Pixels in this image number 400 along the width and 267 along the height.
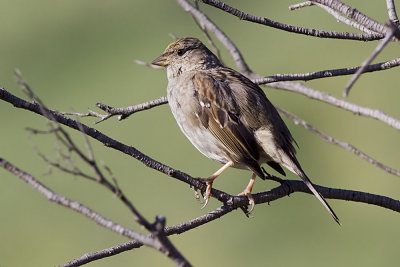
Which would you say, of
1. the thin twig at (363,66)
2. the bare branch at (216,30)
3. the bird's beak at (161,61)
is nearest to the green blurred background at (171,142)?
the bird's beak at (161,61)

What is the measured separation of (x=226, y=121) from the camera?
486 cm

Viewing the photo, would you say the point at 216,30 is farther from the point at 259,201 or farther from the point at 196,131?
the point at 196,131

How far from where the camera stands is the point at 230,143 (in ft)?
15.8

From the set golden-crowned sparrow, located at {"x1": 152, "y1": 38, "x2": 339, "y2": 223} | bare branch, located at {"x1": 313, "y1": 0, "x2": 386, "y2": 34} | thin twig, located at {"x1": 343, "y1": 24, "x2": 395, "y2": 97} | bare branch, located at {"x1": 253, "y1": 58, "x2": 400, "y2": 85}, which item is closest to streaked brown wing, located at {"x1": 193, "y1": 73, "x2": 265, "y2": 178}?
golden-crowned sparrow, located at {"x1": 152, "y1": 38, "x2": 339, "y2": 223}

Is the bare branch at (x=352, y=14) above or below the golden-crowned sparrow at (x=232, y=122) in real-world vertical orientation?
above

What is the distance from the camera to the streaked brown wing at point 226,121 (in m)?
4.75

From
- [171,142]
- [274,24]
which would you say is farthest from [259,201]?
[171,142]

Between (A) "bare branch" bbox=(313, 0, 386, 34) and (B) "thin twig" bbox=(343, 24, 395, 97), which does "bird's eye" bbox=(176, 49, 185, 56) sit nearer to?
(A) "bare branch" bbox=(313, 0, 386, 34)

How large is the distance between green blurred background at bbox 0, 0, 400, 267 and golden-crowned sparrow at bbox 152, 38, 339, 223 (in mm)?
2731

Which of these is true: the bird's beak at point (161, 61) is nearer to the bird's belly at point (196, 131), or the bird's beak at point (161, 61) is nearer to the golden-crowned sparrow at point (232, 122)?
the golden-crowned sparrow at point (232, 122)

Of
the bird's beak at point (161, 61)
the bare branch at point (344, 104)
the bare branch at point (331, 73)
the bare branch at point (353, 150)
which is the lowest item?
the bare branch at point (353, 150)

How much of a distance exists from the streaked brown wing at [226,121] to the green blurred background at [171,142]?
2.81 metres

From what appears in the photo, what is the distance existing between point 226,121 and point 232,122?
0.04m

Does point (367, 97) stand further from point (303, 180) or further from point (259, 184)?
point (303, 180)
